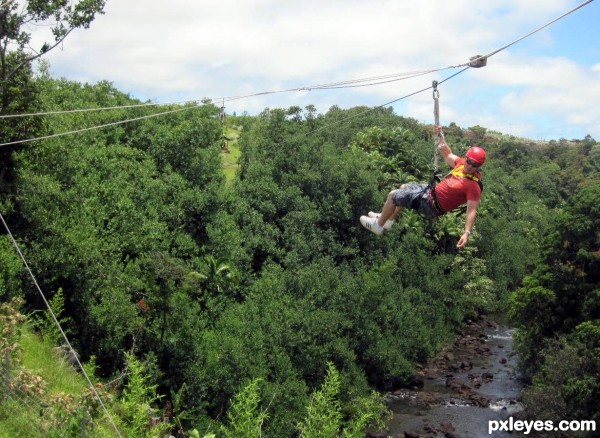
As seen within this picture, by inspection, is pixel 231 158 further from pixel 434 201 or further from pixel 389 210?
pixel 434 201

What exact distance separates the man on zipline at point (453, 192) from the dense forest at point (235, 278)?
498cm

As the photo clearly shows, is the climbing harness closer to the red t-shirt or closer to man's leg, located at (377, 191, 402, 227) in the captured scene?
the red t-shirt

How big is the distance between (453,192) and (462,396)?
848 inches

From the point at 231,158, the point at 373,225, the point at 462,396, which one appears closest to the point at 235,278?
the point at 462,396

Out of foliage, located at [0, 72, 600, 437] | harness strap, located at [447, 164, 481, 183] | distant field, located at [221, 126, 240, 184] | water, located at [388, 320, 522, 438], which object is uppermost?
distant field, located at [221, 126, 240, 184]

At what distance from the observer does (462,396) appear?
92.2 feet

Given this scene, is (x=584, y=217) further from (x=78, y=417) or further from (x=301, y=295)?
(x=78, y=417)

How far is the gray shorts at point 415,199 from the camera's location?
8.76 m

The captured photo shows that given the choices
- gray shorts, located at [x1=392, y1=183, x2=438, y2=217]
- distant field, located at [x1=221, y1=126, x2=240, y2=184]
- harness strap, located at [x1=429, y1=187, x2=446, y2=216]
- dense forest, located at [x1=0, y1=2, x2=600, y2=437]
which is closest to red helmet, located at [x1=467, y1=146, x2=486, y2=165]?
harness strap, located at [x1=429, y1=187, x2=446, y2=216]

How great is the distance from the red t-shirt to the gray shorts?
0.21 metres

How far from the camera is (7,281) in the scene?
16.9 m

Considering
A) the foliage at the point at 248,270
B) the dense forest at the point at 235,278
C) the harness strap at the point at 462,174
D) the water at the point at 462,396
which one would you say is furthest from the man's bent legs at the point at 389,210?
the water at the point at 462,396

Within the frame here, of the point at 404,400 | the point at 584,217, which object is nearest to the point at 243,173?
the point at 404,400

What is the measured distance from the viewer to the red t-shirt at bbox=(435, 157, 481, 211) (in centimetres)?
835
